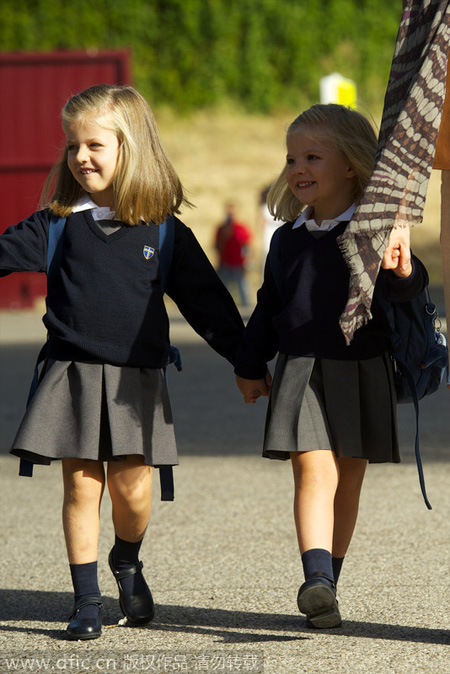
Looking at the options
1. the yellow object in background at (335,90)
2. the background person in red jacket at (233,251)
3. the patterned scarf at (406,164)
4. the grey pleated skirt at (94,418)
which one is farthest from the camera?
the background person in red jacket at (233,251)

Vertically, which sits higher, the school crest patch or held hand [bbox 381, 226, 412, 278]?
the school crest patch

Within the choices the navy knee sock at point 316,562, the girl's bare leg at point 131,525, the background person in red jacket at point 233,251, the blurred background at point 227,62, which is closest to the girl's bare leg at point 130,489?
the girl's bare leg at point 131,525

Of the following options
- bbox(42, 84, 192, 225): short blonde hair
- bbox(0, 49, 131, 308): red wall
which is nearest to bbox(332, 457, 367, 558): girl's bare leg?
bbox(42, 84, 192, 225): short blonde hair

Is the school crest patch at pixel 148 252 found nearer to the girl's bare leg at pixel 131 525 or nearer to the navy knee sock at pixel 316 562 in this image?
the girl's bare leg at pixel 131 525

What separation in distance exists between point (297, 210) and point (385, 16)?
2615cm

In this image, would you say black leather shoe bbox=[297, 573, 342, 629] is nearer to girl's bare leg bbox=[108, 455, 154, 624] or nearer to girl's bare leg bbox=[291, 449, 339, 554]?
girl's bare leg bbox=[291, 449, 339, 554]

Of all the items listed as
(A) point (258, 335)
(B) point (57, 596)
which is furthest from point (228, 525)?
(A) point (258, 335)

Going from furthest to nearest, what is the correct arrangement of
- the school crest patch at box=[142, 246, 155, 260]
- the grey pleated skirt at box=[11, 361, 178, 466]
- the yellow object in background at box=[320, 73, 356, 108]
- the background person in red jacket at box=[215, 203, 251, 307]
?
the background person in red jacket at box=[215, 203, 251, 307] → the yellow object in background at box=[320, 73, 356, 108] → the school crest patch at box=[142, 246, 155, 260] → the grey pleated skirt at box=[11, 361, 178, 466]

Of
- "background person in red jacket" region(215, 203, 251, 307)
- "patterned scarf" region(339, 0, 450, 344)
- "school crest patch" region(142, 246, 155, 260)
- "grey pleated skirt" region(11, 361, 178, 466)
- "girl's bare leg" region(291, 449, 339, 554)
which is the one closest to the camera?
"patterned scarf" region(339, 0, 450, 344)

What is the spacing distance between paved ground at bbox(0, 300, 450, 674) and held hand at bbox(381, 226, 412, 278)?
96cm

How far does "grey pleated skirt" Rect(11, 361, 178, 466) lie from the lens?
3027 mm

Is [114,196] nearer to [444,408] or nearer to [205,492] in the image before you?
[205,492]

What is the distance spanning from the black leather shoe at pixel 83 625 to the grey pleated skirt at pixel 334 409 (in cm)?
64

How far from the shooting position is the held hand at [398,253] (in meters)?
2.69
